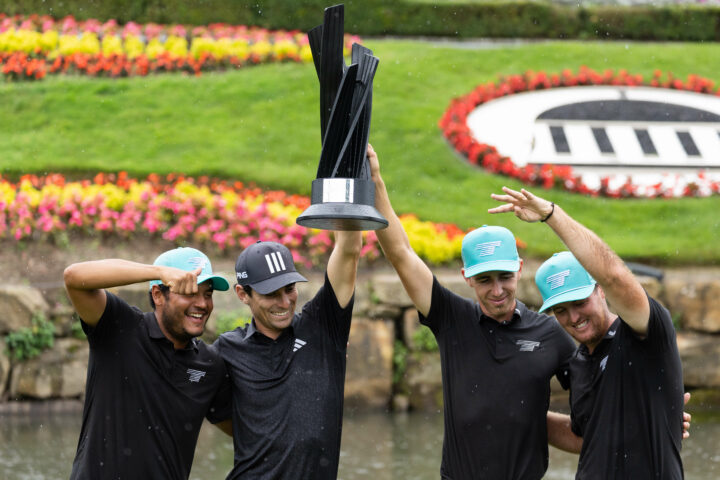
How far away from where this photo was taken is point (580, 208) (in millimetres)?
10945

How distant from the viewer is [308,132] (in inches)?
493

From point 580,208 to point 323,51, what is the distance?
7.86 meters

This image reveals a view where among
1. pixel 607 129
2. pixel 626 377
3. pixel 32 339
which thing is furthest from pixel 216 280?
pixel 607 129

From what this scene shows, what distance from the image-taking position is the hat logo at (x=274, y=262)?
3.90 m

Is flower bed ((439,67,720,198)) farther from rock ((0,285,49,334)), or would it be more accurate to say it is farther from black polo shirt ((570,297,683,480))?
black polo shirt ((570,297,683,480))

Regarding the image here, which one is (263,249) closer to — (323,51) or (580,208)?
(323,51)

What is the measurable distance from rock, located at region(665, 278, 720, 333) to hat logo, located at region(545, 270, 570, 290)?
553 cm

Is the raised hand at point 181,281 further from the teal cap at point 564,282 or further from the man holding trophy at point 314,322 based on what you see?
the teal cap at point 564,282

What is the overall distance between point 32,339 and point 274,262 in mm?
5437

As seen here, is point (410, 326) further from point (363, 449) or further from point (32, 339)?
point (32, 339)

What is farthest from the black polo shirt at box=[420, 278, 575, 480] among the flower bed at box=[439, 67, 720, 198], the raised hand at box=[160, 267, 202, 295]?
the flower bed at box=[439, 67, 720, 198]

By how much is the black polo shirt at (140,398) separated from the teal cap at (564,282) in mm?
1392

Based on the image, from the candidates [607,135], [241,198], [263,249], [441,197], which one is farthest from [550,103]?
[263,249]

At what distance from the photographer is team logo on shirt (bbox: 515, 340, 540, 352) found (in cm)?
399
